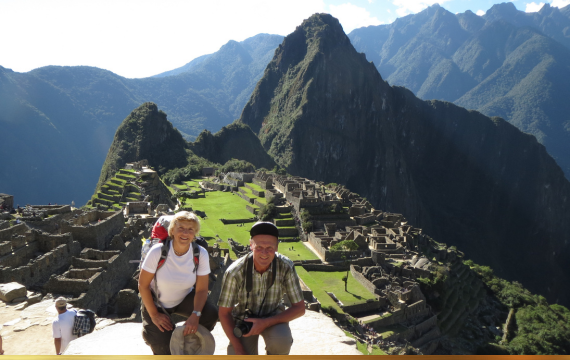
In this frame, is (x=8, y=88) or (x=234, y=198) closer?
(x=234, y=198)

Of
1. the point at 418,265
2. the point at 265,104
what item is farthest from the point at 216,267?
the point at 265,104

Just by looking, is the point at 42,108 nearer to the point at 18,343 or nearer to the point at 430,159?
the point at 18,343

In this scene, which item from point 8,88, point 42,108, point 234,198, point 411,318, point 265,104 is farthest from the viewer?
point 265,104

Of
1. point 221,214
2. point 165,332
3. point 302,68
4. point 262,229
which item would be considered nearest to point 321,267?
point 221,214

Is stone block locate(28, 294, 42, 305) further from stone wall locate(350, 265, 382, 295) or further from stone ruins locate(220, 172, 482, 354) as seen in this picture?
stone wall locate(350, 265, 382, 295)

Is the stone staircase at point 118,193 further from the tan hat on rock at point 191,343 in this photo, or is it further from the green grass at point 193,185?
the tan hat on rock at point 191,343

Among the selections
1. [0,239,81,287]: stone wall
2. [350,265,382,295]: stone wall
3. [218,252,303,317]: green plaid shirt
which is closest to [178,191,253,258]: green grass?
[350,265,382,295]: stone wall

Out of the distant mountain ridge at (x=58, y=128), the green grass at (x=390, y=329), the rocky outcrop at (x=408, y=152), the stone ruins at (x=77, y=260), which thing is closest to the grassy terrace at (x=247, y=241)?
the green grass at (x=390, y=329)
